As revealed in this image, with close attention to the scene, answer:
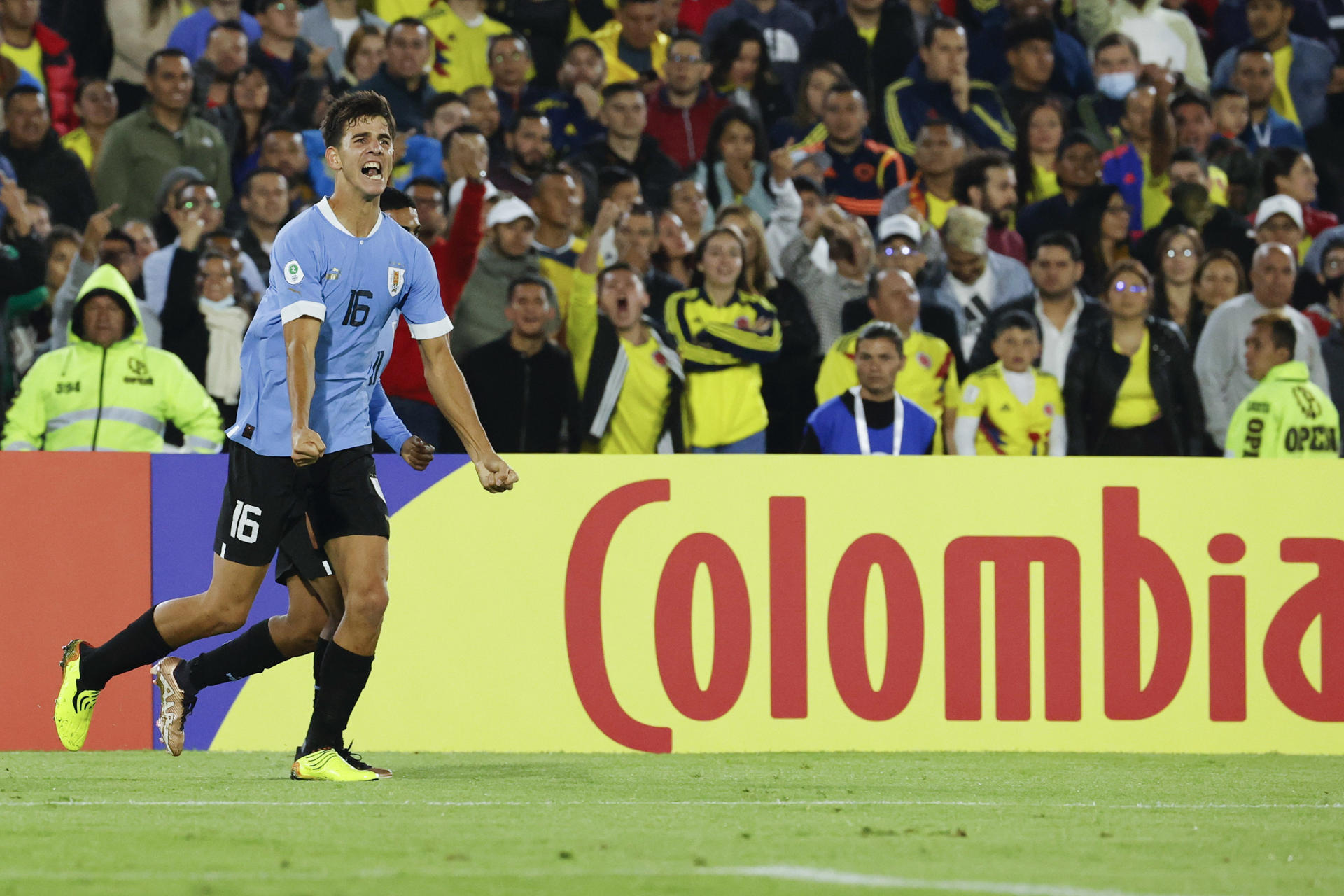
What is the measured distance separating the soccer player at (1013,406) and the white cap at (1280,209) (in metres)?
2.96

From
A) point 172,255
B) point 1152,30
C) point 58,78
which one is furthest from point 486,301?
point 1152,30

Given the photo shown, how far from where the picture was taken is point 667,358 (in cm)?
1025

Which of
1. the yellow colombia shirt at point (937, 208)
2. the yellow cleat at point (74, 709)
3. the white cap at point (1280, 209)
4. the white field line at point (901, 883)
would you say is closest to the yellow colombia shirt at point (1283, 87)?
the white cap at point (1280, 209)

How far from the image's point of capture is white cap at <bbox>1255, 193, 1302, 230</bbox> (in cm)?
1235

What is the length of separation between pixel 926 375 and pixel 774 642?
2.63 metres

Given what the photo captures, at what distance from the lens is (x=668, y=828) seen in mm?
5301

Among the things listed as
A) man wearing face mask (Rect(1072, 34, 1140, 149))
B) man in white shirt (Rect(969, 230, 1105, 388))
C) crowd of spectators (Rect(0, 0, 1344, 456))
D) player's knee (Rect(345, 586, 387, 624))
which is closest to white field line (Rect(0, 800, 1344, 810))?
player's knee (Rect(345, 586, 387, 624))

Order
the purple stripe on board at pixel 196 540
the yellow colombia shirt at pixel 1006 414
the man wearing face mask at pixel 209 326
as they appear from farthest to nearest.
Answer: the yellow colombia shirt at pixel 1006 414
the man wearing face mask at pixel 209 326
the purple stripe on board at pixel 196 540

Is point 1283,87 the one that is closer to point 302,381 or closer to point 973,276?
point 973,276

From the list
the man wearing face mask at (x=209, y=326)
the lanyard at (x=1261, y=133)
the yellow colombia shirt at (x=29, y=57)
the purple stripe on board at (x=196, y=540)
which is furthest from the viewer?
the lanyard at (x=1261, y=133)

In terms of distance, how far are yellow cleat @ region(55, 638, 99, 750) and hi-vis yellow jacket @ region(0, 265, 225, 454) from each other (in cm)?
253

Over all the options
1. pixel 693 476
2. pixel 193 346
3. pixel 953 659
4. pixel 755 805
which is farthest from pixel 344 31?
pixel 755 805

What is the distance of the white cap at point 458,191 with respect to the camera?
10.5m

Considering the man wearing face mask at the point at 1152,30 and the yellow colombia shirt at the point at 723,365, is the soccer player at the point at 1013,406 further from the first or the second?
the man wearing face mask at the point at 1152,30
